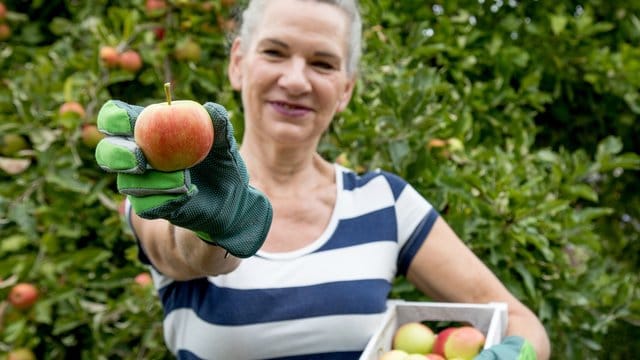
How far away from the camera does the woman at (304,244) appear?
1203 mm

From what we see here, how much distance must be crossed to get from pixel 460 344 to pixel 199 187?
0.57m

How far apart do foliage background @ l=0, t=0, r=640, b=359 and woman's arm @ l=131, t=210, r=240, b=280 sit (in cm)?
54

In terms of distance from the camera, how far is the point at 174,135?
792mm

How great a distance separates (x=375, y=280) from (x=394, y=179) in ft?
0.65

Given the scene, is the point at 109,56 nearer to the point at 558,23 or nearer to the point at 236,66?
the point at 236,66

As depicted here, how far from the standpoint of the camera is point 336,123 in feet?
5.91

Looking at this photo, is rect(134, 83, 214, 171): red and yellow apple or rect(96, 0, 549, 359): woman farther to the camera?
rect(96, 0, 549, 359): woman

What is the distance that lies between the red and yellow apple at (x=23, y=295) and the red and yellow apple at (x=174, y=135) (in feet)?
3.58

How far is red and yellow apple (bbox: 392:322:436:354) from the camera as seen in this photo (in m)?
1.27

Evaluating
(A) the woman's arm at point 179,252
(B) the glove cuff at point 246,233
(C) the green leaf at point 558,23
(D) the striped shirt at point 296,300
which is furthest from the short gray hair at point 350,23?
(C) the green leaf at point 558,23

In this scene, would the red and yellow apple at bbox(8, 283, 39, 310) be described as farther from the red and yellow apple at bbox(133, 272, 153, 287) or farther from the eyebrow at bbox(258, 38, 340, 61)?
the eyebrow at bbox(258, 38, 340, 61)

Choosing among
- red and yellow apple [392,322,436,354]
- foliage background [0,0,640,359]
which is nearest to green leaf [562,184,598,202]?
foliage background [0,0,640,359]

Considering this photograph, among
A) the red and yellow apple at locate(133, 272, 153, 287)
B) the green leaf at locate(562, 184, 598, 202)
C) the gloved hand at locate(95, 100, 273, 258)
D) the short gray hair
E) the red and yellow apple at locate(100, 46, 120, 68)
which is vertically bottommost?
the red and yellow apple at locate(133, 272, 153, 287)

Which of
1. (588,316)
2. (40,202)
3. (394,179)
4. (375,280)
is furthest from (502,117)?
(40,202)
